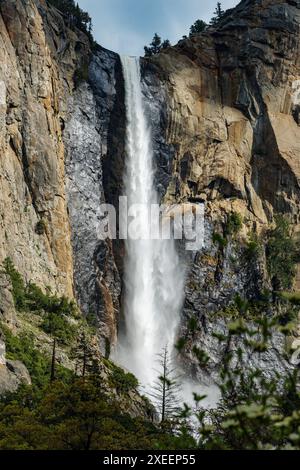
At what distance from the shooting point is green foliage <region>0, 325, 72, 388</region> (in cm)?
3738

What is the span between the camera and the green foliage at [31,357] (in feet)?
123

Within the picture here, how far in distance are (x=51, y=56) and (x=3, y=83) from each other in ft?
31.7

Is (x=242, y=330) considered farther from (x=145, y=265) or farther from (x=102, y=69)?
(x=102, y=69)

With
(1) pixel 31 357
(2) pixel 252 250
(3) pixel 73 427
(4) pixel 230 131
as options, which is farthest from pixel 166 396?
(4) pixel 230 131

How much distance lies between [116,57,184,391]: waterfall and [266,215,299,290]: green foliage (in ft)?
31.0

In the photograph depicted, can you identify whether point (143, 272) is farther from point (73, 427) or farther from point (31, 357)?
point (73, 427)

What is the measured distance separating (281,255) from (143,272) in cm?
1432

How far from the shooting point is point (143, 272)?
60.9 meters

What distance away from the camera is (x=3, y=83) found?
163 ft

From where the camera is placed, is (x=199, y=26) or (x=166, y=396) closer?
(x=166, y=396)

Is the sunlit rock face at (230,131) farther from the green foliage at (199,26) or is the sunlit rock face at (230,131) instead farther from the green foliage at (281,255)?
the green foliage at (199,26)

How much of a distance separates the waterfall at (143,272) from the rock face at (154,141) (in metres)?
1.01

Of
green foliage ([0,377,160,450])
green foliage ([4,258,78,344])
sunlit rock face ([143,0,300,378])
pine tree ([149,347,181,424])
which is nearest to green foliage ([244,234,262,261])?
sunlit rock face ([143,0,300,378])

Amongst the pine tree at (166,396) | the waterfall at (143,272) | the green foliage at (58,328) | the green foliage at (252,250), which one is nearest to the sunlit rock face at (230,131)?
the green foliage at (252,250)
